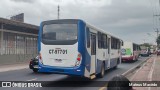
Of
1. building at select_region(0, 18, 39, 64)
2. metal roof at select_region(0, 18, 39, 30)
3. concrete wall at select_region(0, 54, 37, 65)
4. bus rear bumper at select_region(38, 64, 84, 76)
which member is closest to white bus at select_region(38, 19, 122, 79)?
bus rear bumper at select_region(38, 64, 84, 76)

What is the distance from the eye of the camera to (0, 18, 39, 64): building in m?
32.3

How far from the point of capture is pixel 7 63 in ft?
105

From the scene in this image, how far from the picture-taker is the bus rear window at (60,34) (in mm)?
12895

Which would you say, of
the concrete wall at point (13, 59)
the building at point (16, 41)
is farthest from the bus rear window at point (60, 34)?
the concrete wall at point (13, 59)

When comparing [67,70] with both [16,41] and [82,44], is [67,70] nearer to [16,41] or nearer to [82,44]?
[82,44]

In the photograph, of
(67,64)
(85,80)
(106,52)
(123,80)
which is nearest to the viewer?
(123,80)

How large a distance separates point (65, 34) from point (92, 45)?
6.18 ft

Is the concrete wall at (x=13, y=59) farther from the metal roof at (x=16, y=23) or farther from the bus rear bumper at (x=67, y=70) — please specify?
the bus rear bumper at (x=67, y=70)

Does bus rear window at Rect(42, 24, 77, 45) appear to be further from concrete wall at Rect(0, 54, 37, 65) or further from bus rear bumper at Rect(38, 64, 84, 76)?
concrete wall at Rect(0, 54, 37, 65)

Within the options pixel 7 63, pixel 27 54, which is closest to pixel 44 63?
pixel 7 63

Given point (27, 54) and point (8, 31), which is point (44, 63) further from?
point (27, 54)

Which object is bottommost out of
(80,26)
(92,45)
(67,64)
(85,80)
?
(85,80)

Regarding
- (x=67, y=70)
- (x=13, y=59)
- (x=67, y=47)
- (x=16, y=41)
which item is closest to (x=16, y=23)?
(x=16, y=41)

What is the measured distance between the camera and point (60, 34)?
518 inches
